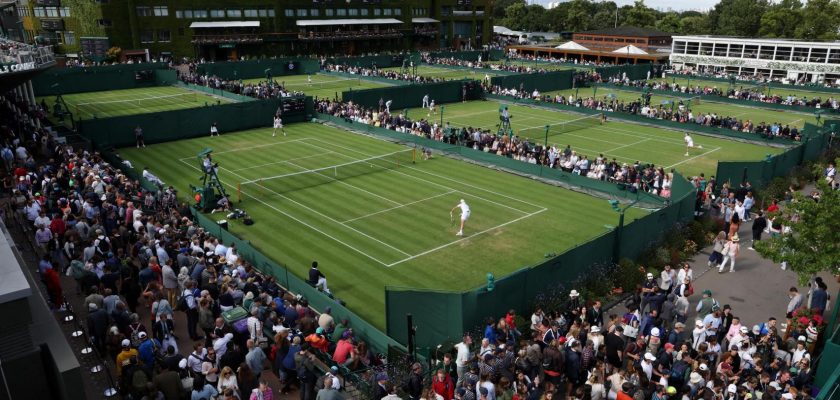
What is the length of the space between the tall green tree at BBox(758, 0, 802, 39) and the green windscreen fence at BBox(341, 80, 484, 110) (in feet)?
258

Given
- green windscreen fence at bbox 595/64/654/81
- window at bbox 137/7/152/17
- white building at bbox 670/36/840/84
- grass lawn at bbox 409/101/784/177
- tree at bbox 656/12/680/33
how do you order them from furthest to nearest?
tree at bbox 656/12/680/33 → window at bbox 137/7/152/17 → white building at bbox 670/36/840/84 → green windscreen fence at bbox 595/64/654/81 → grass lawn at bbox 409/101/784/177

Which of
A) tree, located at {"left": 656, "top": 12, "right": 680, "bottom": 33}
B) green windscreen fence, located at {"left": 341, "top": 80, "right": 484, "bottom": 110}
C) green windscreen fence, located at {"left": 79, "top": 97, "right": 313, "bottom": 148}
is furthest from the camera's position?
tree, located at {"left": 656, "top": 12, "right": 680, "bottom": 33}

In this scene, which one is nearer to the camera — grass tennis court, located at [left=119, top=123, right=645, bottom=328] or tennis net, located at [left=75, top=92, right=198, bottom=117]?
grass tennis court, located at [left=119, top=123, right=645, bottom=328]

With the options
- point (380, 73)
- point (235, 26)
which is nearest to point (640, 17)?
point (380, 73)

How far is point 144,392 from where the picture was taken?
10680mm

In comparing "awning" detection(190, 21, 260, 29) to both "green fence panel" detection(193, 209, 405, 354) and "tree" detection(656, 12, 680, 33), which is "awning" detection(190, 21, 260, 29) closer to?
"green fence panel" detection(193, 209, 405, 354)

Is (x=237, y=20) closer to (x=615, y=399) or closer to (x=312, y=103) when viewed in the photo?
(x=312, y=103)

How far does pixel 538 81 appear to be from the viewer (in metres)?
65.5

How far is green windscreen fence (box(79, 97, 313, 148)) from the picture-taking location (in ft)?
125

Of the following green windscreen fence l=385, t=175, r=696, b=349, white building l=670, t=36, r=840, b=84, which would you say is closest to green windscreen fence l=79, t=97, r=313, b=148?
green windscreen fence l=385, t=175, r=696, b=349

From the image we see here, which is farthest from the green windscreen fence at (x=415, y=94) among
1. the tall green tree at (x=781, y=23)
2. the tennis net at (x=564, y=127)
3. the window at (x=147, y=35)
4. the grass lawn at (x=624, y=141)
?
the tall green tree at (x=781, y=23)

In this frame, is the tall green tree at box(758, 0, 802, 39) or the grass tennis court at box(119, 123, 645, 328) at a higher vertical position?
the tall green tree at box(758, 0, 802, 39)

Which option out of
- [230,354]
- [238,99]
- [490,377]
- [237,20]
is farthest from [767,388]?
[237,20]

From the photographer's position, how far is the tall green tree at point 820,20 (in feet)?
332
